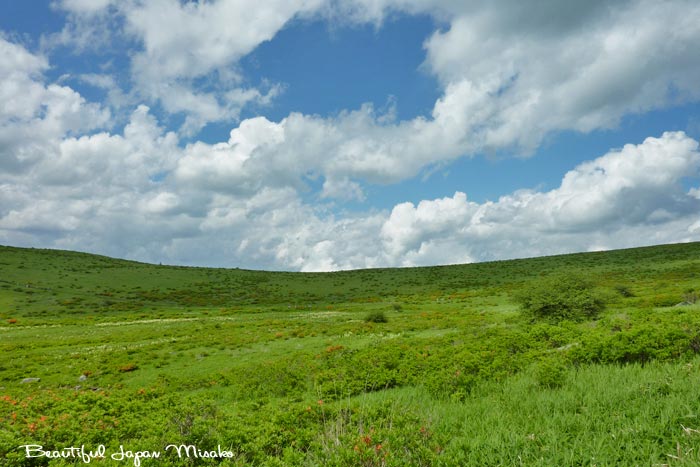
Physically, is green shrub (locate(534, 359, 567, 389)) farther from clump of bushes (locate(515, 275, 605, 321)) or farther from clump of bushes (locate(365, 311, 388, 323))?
clump of bushes (locate(365, 311, 388, 323))

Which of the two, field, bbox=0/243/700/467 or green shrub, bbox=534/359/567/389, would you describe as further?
green shrub, bbox=534/359/567/389

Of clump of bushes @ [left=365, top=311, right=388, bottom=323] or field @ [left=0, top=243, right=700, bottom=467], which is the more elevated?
field @ [left=0, top=243, right=700, bottom=467]

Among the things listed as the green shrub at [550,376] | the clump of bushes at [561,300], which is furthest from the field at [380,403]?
the clump of bushes at [561,300]

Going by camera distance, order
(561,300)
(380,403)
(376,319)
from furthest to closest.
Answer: (376,319) → (561,300) → (380,403)

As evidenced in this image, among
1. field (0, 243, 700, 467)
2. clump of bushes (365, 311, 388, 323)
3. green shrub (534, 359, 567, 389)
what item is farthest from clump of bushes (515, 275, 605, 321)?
green shrub (534, 359, 567, 389)

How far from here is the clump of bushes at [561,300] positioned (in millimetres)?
34906

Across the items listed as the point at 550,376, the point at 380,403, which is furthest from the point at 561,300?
the point at 380,403

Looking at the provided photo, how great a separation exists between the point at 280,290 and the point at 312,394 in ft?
352

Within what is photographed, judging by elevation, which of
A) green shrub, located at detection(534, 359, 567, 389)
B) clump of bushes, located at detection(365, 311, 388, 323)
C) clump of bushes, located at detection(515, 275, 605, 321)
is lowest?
clump of bushes, located at detection(365, 311, 388, 323)

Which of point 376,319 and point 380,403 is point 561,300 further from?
point 380,403

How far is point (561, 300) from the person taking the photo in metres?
35.4

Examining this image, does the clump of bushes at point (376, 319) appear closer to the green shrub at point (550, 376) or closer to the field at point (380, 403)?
the field at point (380, 403)

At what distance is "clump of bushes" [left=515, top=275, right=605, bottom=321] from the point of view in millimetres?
34906

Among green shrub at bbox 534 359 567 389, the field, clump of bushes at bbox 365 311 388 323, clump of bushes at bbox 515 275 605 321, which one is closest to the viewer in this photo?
the field
